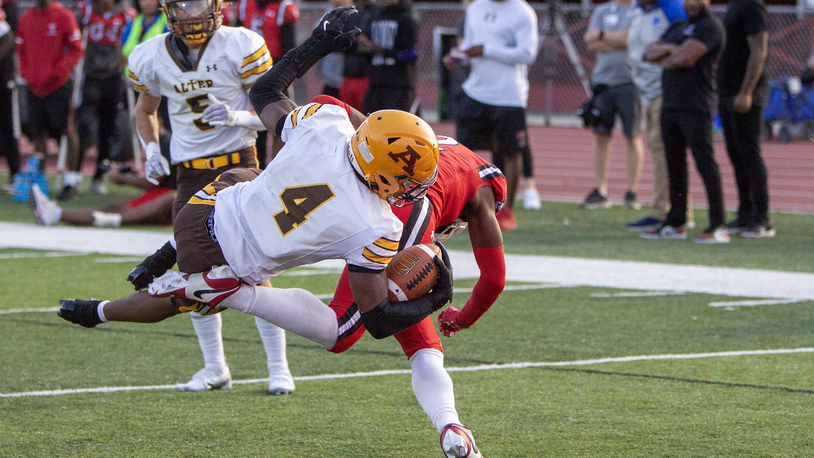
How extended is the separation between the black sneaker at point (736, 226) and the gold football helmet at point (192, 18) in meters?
5.78

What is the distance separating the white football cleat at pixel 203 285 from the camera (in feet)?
11.9

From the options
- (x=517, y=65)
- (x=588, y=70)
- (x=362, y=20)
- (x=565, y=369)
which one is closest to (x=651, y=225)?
(x=517, y=65)

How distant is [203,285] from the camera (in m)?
3.66

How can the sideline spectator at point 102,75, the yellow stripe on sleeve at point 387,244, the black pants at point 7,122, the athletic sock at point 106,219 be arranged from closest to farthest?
the yellow stripe on sleeve at point 387,244
the athletic sock at point 106,219
the sideline spectator at point 102,75
the black pants at point 7,122

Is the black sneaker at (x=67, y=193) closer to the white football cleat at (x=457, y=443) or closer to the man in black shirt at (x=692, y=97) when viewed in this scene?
the man in black shirt at (x=692, y=97)

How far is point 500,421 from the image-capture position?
13.4 feet

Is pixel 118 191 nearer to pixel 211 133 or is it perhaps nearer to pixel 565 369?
pixel 211 133

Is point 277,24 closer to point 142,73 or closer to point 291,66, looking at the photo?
point 142,73

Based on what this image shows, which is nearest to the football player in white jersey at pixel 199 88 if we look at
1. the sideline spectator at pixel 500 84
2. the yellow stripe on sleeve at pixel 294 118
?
the yellow stripe on sleeve at pixel 294 118

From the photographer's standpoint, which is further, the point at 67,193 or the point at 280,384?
the point at 67,193

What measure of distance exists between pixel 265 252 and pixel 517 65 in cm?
630

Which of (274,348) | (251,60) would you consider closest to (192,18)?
(251,60)

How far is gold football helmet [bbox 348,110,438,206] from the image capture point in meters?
3.17

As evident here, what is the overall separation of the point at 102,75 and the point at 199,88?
6731 mm
